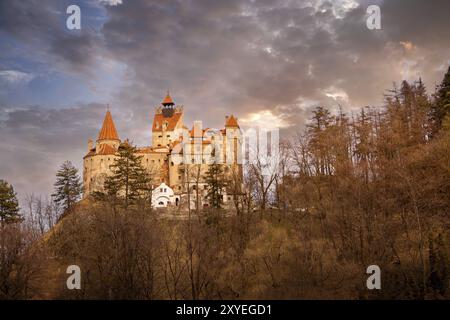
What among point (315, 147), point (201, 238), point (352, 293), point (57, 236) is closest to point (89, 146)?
point (57, 236)

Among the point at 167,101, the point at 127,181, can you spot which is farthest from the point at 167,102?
the point at 127,181

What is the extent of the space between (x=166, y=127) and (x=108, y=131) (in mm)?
11297

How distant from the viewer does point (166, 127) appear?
301 feet

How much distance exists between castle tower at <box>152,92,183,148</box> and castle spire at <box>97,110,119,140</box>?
821 cm

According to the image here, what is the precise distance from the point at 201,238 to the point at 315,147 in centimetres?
2245

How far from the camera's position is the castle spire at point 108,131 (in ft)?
282

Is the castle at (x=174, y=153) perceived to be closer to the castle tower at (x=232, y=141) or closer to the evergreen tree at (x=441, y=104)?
the castle tower at (x=232, y=141)

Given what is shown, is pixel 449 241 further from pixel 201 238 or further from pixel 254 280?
pixel 201 238

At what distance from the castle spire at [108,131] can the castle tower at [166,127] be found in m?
8.21

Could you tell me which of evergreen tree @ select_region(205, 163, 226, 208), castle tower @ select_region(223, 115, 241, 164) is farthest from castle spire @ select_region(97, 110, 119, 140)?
evergreen tree @ select_region(205, 163, 226, 208)

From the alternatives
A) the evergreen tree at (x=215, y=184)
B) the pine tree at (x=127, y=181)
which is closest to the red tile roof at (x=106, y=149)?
the pine tree at (x=127, y=181)

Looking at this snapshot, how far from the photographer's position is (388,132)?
155 ft

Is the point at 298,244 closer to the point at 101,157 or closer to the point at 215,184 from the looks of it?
the point at 215,184

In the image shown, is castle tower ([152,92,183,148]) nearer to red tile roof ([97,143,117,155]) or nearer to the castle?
the castle
